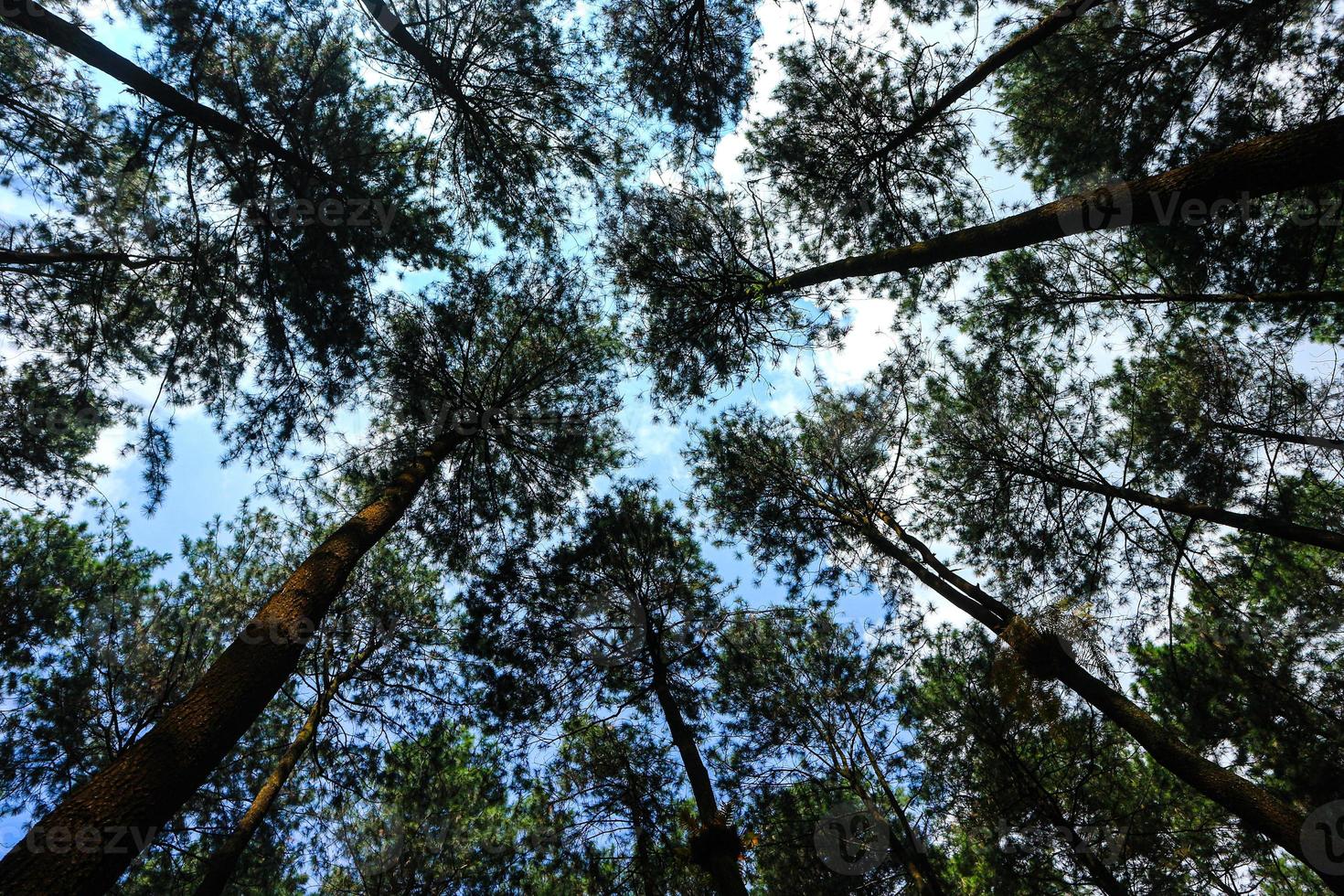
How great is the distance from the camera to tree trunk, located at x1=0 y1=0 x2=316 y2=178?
458cm

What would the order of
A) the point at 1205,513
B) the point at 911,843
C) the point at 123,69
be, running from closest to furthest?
1. the point at 123,69
2. the point at 1205,513
3. the point at 911,843

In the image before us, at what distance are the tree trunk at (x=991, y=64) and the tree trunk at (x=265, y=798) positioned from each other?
426 inches

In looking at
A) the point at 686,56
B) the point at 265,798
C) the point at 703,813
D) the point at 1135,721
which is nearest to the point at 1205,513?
the point at 1135,721

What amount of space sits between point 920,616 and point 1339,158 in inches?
286

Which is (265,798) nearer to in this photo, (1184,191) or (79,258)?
(79,258)

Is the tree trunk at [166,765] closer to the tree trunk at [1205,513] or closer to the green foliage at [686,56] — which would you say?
the green foliage at [686,56]

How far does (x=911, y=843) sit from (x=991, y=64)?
33.5 feet

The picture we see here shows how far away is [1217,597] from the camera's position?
25.3 ft

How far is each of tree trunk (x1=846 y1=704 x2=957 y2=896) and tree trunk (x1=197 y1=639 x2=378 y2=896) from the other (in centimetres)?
785

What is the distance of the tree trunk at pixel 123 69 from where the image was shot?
458cm

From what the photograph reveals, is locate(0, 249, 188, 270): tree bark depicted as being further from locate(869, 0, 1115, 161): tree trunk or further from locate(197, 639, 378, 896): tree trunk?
locate(869, 0, 1115, 161): tree trunk

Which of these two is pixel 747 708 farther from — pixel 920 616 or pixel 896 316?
pixel 896 316

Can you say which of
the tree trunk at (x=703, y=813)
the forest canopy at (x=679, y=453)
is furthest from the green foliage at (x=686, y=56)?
the tree trunk at (x=703, y=813)

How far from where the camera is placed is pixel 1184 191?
406 cm
